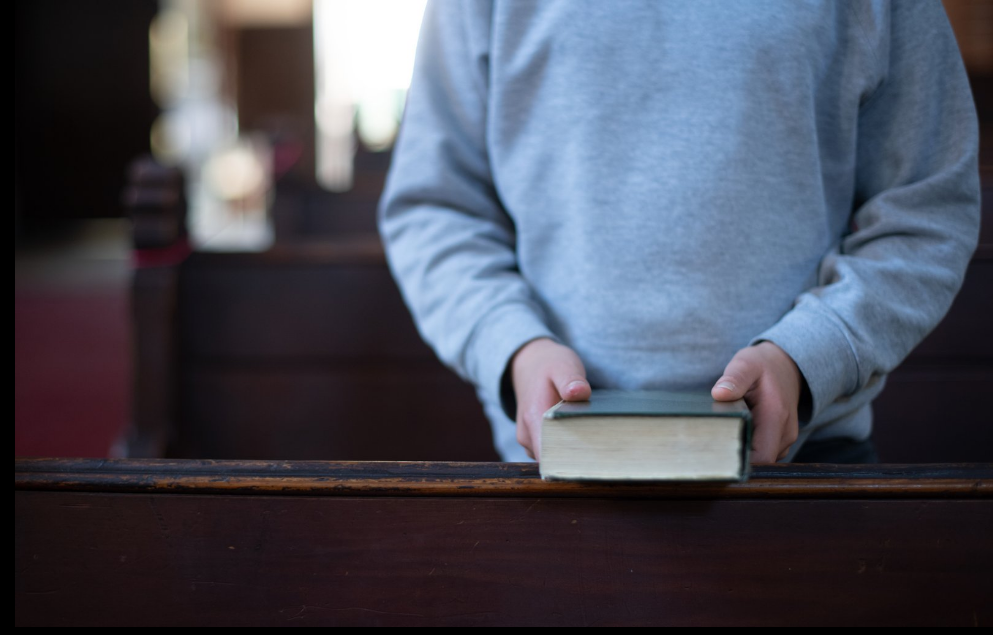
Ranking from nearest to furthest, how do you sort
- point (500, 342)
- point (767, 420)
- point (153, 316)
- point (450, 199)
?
point (767, 420)
point (500, 342)
point (450, 199)
point (153, 316)

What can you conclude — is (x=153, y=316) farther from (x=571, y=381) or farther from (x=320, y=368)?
(x=571, y=381)

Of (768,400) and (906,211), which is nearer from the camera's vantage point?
(768,400)

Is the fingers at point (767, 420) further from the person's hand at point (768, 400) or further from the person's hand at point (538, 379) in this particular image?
the person's hand at point (538, 379)

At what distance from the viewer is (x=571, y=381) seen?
1.76 ft

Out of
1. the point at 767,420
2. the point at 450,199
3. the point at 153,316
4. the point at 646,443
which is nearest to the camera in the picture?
the point at 646,443

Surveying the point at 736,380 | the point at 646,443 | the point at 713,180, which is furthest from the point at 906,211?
the point at 646,443

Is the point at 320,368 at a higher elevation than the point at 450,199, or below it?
below

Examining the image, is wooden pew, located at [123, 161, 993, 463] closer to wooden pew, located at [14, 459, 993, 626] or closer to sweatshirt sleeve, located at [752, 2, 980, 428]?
sweatshirt sleeve, located at [752, 2, 980, 428]

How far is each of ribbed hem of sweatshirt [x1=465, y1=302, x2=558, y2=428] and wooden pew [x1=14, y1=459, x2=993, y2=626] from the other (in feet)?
0.55

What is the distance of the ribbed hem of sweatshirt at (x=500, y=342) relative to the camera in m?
0.67

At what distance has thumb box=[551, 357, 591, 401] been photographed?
51 cm

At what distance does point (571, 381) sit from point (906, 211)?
0.36 meters

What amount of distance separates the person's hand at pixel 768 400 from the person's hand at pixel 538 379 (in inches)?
4.4

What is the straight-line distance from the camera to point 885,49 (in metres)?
0.70
